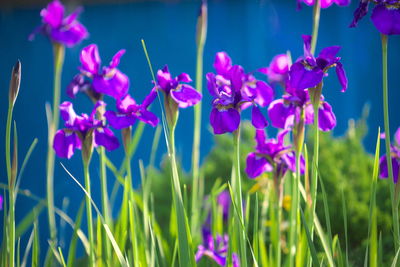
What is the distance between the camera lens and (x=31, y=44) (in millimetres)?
3219

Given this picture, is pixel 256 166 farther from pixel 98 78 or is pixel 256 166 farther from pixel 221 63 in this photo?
pixel 98 78

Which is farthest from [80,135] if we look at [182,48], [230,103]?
[182,48]

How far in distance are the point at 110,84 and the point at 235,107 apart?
13.9 inches

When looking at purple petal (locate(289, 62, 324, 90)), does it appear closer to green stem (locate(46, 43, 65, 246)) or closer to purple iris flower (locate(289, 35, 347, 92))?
purple iris flower (locate(289, 35, 347, 92))

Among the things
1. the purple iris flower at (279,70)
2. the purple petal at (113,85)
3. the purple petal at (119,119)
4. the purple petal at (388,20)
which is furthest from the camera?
the purple iris flower at (279,70)

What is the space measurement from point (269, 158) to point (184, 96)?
Result: 0.29m

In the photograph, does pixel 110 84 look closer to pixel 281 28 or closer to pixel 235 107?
pixel 235 107

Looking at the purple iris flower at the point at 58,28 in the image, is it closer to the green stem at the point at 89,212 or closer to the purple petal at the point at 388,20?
the green stem at the point at 89,212

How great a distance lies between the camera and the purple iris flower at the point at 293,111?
1130mm

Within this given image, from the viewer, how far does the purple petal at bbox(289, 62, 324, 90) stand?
0.99m

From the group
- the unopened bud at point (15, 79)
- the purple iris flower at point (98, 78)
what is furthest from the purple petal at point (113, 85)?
the unopened bud at point (15, 79)

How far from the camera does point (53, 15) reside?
160 cm

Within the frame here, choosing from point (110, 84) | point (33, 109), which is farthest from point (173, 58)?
point (110, 84)

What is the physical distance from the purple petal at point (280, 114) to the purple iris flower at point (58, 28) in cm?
72
